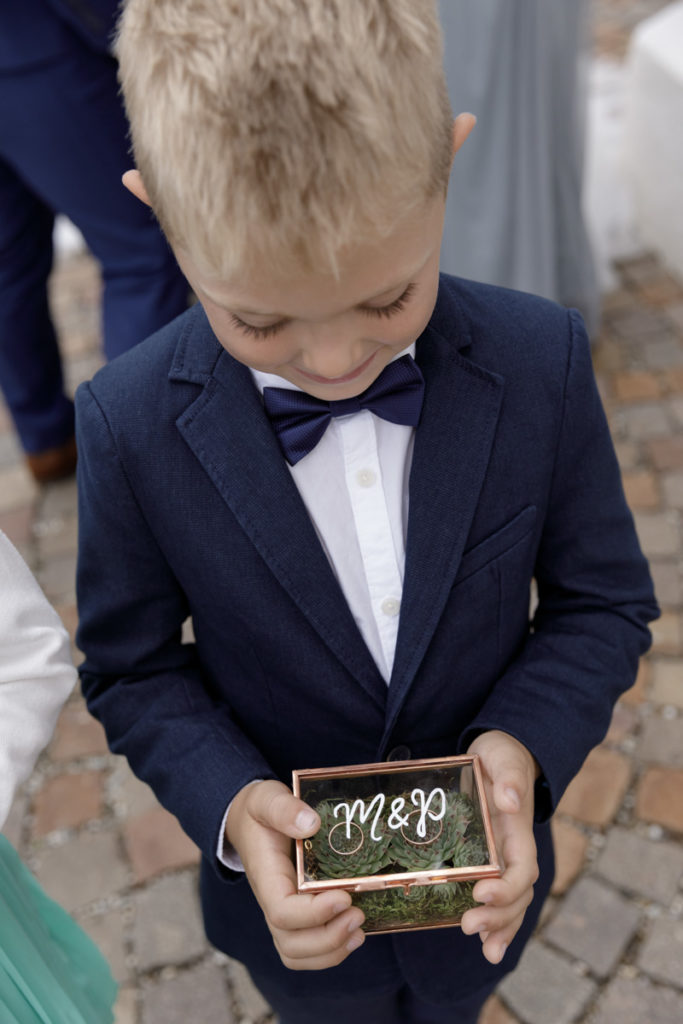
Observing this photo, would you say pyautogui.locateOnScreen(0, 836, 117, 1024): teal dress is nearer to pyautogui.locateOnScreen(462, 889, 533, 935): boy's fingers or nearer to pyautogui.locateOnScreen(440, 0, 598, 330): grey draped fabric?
pyautogui.locateOnScreen(462, 889, 533, 935): boy's fingers

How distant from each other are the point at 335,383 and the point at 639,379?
2.70 m

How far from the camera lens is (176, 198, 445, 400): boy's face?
2.86ft

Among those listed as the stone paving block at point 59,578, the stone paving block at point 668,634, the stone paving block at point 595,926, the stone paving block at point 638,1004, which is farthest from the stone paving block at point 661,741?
the stone paving block at point 59,578

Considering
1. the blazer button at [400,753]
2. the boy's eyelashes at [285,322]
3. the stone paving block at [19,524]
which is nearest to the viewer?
the boy's eyelashes at [285,322]

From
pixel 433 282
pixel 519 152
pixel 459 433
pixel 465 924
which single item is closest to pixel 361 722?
pixel 465 924

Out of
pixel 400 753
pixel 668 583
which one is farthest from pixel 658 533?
pixel 400 753

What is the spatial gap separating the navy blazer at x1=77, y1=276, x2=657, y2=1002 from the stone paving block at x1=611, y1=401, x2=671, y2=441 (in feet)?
6.68

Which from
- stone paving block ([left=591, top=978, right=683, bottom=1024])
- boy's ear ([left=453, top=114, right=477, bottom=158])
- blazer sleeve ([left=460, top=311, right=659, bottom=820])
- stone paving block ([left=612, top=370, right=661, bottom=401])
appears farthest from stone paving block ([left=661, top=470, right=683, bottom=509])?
boy's ear ([left=453, top=114, right=477, bottom=158])

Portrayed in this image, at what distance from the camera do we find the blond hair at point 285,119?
0.80 m

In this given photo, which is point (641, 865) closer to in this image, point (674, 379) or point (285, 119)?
point (674, 379)

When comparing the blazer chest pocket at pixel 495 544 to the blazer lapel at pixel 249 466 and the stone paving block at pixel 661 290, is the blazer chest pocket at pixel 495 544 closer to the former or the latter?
the blazer lapel at pixel 249 466

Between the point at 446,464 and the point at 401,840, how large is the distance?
437 mm

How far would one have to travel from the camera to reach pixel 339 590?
1.18 meters

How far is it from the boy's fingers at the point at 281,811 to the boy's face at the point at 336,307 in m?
0.47
